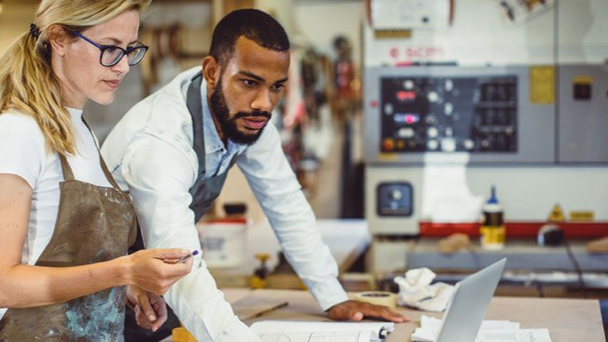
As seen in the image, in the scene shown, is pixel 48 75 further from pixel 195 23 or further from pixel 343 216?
pixel 343 216

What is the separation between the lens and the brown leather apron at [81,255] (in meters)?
1.66

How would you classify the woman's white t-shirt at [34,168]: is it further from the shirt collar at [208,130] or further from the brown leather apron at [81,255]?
the shirt collar at [208,130]

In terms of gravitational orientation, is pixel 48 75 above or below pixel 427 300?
above

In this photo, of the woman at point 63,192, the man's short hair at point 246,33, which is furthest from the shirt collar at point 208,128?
the woman at point 63,192

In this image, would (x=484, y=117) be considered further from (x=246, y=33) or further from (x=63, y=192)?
(x=63, y=192)

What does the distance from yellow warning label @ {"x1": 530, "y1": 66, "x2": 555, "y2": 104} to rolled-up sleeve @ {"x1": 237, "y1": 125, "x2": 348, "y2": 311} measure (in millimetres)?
1930

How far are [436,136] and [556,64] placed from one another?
0.70 meters

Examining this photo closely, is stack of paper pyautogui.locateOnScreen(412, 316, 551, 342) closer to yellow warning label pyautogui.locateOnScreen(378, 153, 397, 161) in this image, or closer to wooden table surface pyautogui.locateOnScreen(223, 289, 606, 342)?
wooden table surface pyautogui.locateOnScreen(223, 289, 606, 342)

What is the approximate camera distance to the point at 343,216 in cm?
695

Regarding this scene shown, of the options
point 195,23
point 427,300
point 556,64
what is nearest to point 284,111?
point 195,23

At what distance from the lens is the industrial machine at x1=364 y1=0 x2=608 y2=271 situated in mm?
4027

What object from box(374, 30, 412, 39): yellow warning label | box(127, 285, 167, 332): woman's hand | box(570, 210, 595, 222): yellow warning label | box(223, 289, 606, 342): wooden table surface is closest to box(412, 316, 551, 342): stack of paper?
box(223, 289, 606, 342): wooden table surface

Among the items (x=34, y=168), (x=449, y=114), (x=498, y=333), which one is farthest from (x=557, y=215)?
(x=34, y=168)

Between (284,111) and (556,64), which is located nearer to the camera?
(556,64)
